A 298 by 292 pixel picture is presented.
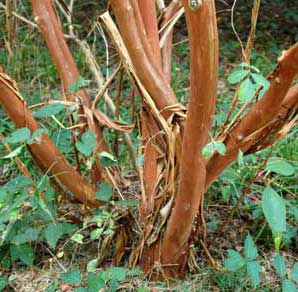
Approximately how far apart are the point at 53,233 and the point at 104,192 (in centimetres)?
21

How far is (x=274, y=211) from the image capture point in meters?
1.65

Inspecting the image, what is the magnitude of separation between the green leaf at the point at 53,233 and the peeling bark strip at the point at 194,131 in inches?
12.6

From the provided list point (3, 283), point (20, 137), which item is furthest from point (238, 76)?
point (3, 283)

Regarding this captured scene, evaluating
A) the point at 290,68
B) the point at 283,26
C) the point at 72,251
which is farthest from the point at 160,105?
the point at 283,26

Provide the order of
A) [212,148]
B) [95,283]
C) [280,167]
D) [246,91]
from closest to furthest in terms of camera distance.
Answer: [246,91] < [212,148] < [280,167] < [95,283]

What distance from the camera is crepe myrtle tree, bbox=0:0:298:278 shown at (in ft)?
4.92

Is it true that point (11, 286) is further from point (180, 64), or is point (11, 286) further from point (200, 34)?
point (180, 64)

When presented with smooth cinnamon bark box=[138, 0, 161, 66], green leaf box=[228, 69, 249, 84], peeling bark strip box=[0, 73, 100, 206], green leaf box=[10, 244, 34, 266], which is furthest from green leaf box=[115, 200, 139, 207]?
green leaf box=[228, 69, 249, 84]

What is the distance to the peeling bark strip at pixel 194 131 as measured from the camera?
1.36 metres

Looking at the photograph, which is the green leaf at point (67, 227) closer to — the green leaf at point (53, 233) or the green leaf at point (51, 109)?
the green leaf at point (53, 233)

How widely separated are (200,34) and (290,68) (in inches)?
9.5

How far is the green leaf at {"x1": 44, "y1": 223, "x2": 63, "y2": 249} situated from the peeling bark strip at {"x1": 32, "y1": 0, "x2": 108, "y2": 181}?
0.79 ft

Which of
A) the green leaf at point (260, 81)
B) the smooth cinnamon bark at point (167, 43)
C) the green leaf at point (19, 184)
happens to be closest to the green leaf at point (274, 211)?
the green leaf at point (260, 81)

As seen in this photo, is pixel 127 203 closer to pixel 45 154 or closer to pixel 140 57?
pixel 45 154
